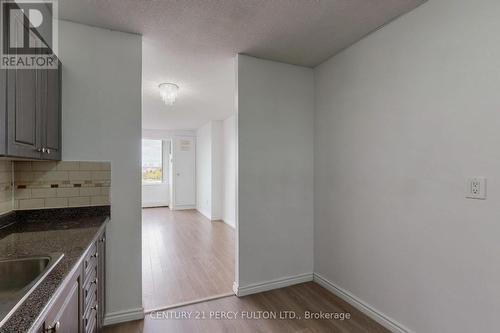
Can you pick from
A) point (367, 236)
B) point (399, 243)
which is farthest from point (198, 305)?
point (399, 243)

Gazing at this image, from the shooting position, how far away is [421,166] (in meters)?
1.82

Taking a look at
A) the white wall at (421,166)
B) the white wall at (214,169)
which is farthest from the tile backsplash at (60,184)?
the white wall at (214,169)

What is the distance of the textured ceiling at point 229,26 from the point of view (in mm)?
1816

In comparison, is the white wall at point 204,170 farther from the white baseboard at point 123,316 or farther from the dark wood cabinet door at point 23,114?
the dark wood cabinet door at point 23,114

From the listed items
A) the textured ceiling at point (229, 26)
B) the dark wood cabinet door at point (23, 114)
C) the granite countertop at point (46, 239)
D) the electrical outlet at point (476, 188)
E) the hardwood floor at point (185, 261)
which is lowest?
the hardwood floor at point (185, 261)

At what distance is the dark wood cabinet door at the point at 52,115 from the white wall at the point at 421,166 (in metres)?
2.45

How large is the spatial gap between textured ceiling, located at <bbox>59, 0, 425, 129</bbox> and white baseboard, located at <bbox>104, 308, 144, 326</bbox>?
240cm

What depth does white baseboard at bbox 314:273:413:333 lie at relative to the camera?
77.6 inches

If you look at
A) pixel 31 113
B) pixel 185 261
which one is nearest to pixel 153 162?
pixel 185 261

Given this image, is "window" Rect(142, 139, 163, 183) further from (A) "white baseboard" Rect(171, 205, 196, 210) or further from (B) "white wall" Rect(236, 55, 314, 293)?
(B) "white wall" Rect(236, 55, 314, 293)

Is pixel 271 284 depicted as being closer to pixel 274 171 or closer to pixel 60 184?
pixel 274 171

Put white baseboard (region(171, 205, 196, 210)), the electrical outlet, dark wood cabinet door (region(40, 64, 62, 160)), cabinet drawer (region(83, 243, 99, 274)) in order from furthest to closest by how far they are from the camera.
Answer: white baseboard (region(171, 205, 196, 210)) → dark wood cabinet door (region(40, 64, 62, 160)) → the electrical outlet → cabinet drawer (region(83, 243, 99, 274))

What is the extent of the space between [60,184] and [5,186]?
32 cm

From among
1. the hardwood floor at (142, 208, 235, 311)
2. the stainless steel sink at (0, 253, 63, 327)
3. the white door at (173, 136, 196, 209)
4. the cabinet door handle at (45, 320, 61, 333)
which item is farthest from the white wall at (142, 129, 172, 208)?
the cabinet door handle at (45, 320, 61, 333)
